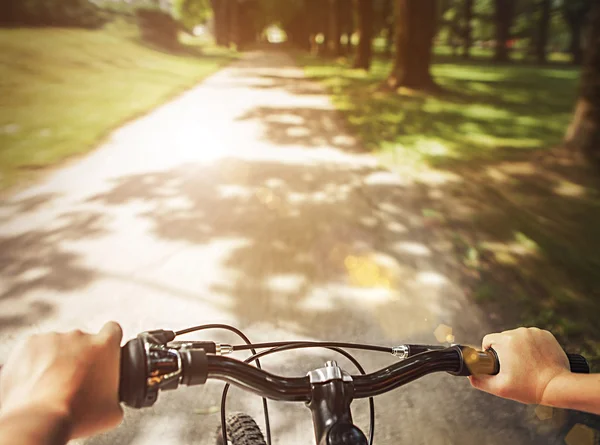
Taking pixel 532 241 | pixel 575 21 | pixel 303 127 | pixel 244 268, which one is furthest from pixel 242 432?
pixel 575 21

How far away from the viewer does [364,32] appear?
58.1 ft

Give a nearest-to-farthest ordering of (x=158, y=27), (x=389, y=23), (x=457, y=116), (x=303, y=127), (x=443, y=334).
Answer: (x=443, y=334) < (x=303, y=127) < (x=457, y=116) < (x=158, y=27) < (x=389, y=23)

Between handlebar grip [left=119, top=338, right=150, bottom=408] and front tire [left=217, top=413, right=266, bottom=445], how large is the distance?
66cm

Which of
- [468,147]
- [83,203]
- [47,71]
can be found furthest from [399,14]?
[83,203]

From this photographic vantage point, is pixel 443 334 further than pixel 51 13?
No

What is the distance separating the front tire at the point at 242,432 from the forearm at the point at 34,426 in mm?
803

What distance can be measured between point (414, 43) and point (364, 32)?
5735 millimetres

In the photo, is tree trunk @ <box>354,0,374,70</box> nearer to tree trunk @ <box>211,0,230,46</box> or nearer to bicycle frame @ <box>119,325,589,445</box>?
tree trunk @ <box>211,0,230,46</box>

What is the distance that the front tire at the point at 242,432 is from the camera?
1619mm

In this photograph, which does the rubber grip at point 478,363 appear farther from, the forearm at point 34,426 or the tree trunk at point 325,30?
the tree trunk at point 325,30

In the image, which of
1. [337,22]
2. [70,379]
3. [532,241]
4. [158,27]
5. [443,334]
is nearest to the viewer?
[70,379]

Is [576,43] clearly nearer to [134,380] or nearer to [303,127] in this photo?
[303,127]

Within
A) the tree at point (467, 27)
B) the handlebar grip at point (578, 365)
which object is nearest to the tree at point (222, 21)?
the tree at point (467, 27)

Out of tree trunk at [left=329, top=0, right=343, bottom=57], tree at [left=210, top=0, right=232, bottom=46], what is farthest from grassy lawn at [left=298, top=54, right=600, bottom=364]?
tree at [left=210, top=0, right=232, bottom=46]
